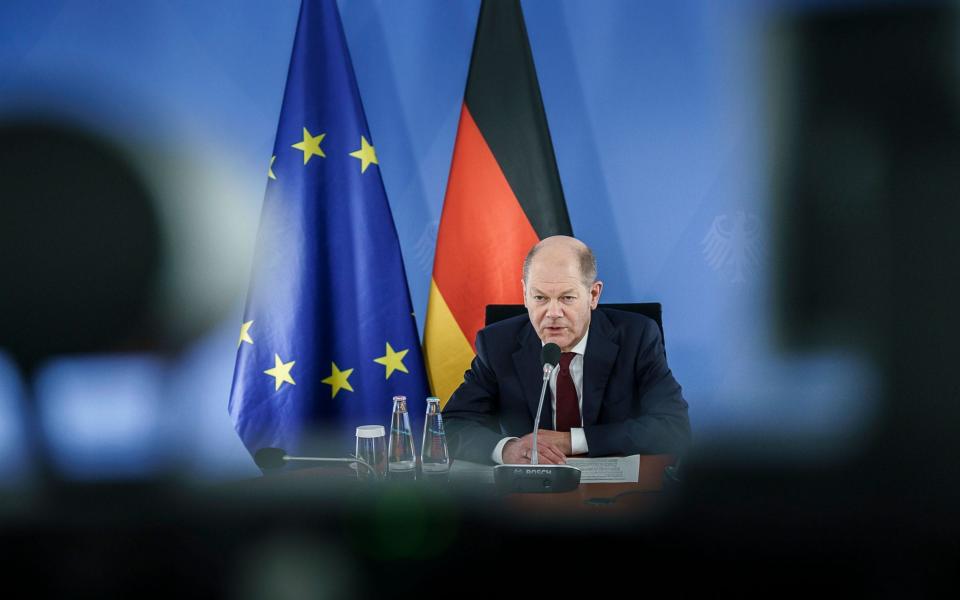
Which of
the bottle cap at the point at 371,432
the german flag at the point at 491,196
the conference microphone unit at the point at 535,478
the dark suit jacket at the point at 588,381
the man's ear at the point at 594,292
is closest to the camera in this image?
the conference microphone unit at the point at 535,478

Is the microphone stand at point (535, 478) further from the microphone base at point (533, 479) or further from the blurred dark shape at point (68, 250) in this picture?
the blurred dark shape at point (68, 250)

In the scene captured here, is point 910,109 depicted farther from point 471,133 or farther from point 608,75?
point 471,133

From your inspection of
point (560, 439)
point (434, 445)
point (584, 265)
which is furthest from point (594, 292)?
point (434, 445)

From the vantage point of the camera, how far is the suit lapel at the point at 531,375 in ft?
6.50

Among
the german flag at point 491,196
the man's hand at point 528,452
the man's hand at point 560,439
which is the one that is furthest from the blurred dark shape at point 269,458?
the german flag at point 491,196

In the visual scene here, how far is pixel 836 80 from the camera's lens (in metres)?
2.79

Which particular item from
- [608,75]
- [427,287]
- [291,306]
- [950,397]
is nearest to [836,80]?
[608,75]

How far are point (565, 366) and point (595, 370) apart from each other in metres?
0.09

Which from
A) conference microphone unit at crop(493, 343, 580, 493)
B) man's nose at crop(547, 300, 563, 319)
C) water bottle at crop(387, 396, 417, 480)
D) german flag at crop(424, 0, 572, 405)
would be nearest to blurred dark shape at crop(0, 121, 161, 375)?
german flag at crop(424, 0, 572, 405)

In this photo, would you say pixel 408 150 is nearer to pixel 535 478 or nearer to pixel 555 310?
pixel 555 310

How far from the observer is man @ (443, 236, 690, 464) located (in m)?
1.99

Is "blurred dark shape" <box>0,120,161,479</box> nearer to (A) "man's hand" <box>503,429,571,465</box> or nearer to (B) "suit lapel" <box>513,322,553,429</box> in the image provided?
(B) "suit lapel" <box>513,322,553,429</box>

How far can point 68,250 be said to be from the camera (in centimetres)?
293

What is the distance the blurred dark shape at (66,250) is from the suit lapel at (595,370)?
1.93 metres
